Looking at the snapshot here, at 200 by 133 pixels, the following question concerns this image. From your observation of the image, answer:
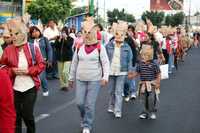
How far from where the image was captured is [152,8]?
417 feet

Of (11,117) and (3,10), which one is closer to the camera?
(11,117)

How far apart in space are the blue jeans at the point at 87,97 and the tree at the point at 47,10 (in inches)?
1356

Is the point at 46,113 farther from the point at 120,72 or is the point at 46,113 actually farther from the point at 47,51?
the point at 47,51

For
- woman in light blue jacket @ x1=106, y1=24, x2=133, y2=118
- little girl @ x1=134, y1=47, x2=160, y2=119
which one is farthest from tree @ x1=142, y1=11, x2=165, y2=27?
little girl @ x1=134, y1=47, x2=160, y2=119

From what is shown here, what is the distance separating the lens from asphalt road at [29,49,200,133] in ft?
32.7

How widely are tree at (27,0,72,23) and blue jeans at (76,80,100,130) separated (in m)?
34.4

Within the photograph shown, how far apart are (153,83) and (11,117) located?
6.62 m

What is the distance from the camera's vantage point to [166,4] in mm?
130250

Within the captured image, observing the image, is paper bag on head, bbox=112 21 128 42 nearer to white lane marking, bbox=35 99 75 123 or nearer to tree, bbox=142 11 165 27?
white lane marking, bbox=35 99 75 123

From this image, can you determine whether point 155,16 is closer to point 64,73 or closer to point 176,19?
point 176,19

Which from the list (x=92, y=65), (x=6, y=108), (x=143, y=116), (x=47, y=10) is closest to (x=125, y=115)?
(x=143, y=116)

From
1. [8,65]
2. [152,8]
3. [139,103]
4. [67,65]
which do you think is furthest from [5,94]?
[152,8]

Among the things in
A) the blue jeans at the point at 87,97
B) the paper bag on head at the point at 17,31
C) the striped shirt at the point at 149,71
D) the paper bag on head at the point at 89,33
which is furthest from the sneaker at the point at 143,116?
the paper bag on head at the point at 17,31

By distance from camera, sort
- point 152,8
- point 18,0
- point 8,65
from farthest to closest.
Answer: point 152,8
point 18,0
point 8,65
